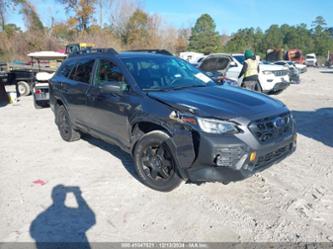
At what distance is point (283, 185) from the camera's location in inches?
168

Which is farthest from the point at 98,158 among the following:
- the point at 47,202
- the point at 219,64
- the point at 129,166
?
the point at 219,64

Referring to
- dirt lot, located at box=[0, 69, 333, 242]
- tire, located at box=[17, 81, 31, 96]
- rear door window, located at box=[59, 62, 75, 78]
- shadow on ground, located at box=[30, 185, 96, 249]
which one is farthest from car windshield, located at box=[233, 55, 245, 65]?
shadow on ground, located at box=[30, 185, 96, 249]

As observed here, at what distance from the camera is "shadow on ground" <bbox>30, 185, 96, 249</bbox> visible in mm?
3166

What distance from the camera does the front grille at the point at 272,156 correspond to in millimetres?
3590

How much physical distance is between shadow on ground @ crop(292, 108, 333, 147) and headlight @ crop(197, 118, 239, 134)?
3.43m

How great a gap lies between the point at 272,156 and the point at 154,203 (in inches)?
61.1

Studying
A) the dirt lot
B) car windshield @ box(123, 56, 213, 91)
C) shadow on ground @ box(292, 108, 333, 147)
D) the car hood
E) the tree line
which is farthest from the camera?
the tree line

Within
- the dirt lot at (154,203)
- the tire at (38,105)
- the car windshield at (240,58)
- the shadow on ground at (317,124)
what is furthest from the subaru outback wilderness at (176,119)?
the car windshield at (240,58)

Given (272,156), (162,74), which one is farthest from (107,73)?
(272,156)

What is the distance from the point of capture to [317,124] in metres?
7.56

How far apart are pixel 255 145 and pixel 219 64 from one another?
9469 mm

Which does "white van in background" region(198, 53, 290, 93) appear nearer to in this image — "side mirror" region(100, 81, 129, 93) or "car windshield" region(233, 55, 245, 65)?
"car windshield" region(233, 55, 245, 65)

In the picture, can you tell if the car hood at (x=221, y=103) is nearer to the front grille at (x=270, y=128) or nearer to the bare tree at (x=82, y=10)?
the front grille at (x=270, y=128)

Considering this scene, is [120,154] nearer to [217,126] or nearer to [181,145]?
[181,145]
